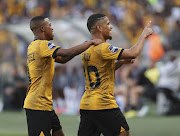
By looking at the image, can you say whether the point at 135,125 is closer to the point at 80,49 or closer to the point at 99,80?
the point at 99,80

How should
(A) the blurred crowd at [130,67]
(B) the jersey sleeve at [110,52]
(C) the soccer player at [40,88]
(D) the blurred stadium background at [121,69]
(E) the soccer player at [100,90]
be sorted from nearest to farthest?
(B) the jersey sleeve at [110,52]
(E) the soccer player at [100,90]
(C) the soccer player at [40,88]
(D) the blurred stadium background at [121,69]
(A) the blurred crowd at [130,67]

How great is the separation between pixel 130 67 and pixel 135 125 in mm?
3233

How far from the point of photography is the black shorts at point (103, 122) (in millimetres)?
6422

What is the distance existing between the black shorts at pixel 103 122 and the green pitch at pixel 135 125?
13.9 feet

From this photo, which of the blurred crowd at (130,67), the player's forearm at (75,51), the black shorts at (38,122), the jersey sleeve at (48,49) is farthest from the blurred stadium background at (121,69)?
the player's forearm at (75,51)

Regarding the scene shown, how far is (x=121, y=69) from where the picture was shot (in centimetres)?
1577

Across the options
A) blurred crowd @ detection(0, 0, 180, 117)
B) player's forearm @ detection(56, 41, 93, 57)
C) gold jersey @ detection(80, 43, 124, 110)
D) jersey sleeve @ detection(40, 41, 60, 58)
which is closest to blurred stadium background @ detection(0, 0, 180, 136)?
blurred crowd @ detection(0, 0, 180, 117)

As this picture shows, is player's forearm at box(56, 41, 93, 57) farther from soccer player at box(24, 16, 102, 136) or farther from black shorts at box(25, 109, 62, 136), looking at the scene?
black shorts at box(25, 109, 62, 136)

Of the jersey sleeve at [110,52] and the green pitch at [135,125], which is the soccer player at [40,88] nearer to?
the jersey sleeve at [110,52]

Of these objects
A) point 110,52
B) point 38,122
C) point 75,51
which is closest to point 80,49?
point 75,51

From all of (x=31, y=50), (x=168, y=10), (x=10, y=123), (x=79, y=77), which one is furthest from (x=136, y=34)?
(x=31, y=50)

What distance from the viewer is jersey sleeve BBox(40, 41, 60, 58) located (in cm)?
641

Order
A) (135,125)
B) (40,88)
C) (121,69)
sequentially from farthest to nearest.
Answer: (121,69) → (135,125) → (40,88)

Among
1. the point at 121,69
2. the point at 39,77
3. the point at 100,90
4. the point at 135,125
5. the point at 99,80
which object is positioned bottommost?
the point at 135,125
